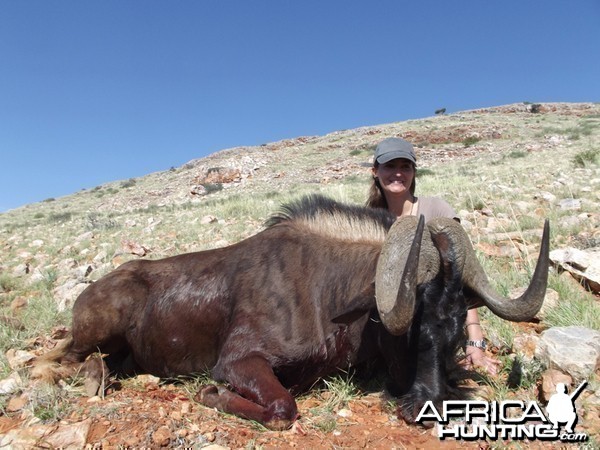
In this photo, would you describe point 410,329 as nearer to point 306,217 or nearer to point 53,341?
point 306,217

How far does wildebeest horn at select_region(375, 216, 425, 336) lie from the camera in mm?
2535

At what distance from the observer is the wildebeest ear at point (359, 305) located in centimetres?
316

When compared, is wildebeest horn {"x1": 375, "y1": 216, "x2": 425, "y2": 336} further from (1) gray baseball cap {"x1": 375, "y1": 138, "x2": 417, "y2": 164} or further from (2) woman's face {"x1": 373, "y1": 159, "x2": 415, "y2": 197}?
(2) woman's face {"x1": 373, "y1": 159, "x2": 415, "y2": 197}

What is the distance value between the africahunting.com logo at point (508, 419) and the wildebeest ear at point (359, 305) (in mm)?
752

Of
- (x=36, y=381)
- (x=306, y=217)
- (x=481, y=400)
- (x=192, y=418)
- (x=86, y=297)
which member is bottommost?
(x=481, y=400)

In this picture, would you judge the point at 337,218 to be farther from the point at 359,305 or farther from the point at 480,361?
the point at 480,361

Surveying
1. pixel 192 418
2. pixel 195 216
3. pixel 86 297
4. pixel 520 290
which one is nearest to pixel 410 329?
pixel 192 418

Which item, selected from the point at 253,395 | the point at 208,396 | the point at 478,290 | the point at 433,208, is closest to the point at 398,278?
the point at 478,290

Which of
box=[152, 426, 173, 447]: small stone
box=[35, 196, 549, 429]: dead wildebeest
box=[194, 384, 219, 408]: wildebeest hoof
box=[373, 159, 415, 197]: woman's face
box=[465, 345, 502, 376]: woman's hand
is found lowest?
box=[465, 345, 502, 376]: woman's hand

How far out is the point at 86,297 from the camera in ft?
13.3

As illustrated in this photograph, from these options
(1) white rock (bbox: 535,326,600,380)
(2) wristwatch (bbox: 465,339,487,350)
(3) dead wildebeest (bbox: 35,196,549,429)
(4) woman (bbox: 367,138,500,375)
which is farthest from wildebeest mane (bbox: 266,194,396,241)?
(1) white rock (bbox: 535,326,600,380)

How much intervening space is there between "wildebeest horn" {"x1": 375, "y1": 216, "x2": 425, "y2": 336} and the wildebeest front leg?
3.00 ft

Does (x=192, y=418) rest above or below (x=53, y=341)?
below

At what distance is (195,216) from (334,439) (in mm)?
9925
